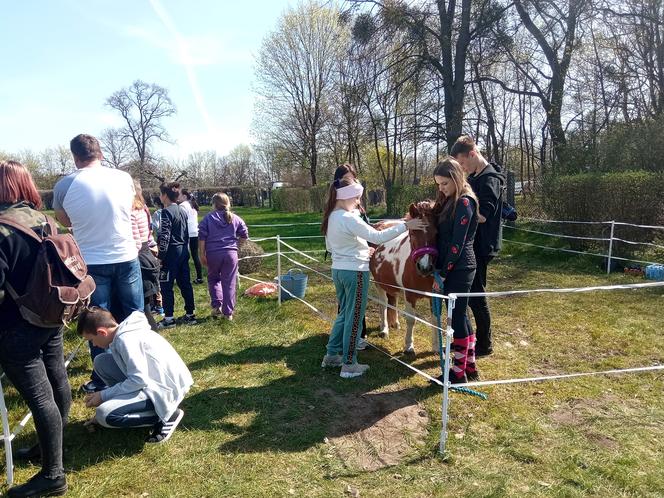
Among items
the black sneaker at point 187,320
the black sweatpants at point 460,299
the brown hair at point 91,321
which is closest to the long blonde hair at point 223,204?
the black sneaker at point 187,320

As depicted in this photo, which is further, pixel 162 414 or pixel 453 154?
pixel 453 154

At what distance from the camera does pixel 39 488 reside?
108 inches

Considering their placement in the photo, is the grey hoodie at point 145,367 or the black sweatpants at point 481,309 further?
the black sweatpants at point 481,309

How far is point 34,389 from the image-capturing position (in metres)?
2.66

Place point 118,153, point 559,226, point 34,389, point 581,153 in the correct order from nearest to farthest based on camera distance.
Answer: point 34,389 < point 559,226 < point 581,153 < point 118,153

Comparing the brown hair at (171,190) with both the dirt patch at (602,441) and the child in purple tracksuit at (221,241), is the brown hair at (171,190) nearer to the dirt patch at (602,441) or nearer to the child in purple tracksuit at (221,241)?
the child in purple tracksuit at (221,241)

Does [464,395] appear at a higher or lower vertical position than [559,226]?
lower

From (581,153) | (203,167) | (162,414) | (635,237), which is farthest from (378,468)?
(203,167)

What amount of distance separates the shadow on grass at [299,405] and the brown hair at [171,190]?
2.47 m

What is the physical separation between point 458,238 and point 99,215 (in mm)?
2791

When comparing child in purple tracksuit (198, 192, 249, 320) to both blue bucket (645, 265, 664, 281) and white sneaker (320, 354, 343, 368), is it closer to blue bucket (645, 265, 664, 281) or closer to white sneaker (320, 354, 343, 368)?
white sneaker (320, 354, 343, 368)

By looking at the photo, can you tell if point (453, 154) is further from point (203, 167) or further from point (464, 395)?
point (203, 167)

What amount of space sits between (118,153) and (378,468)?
53.2m

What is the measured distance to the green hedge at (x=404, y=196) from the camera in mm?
16594
